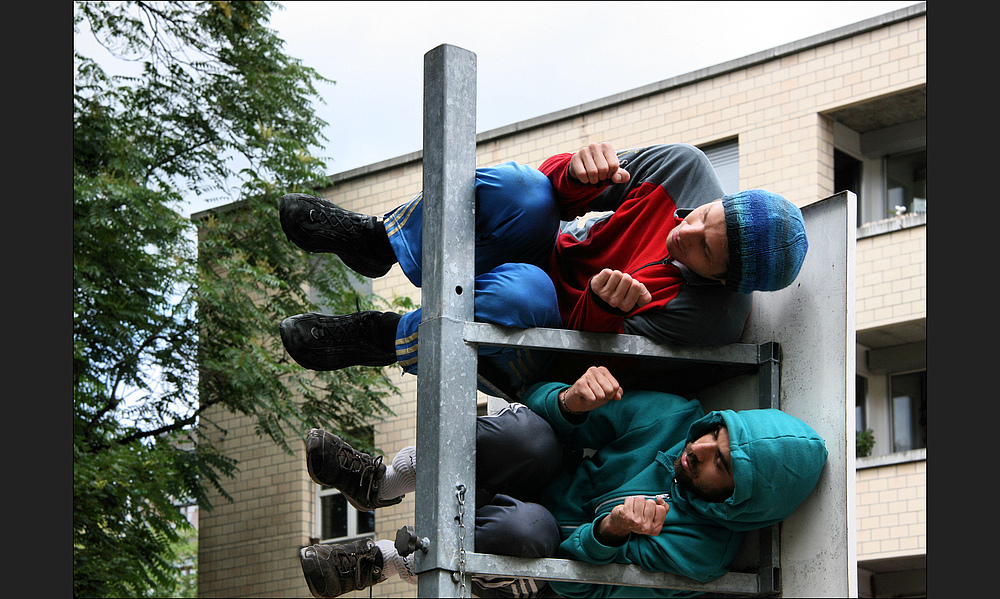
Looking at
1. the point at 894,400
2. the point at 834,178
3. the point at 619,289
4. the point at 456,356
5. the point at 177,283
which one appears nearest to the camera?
the point at 456,356

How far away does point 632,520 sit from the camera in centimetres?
314

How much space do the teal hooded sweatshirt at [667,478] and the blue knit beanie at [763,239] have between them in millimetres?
390

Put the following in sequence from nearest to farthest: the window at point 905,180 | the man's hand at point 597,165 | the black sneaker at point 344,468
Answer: the man's hand at point 597,165 → the black sneaker at point 344,468 → the window at point 905,180

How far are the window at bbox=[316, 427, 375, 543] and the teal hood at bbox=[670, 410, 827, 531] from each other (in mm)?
13626

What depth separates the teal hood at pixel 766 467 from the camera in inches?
125

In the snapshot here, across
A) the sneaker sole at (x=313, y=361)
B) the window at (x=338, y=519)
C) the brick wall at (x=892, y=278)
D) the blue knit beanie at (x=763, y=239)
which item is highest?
the brick wall at (x=892, y=278)

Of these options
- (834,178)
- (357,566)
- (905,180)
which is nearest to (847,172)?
(834,178)

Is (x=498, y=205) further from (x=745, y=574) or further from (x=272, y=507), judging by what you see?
(x=272, y=507)

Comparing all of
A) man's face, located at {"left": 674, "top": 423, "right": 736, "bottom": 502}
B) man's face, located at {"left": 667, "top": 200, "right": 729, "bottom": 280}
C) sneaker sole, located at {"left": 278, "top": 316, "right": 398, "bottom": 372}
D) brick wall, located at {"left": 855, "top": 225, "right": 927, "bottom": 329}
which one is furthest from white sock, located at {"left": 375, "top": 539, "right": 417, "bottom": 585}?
brick wall, located at {"left": 855, "top": 225, "right": 927, "bottom": 329}

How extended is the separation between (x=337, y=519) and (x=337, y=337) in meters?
13.4

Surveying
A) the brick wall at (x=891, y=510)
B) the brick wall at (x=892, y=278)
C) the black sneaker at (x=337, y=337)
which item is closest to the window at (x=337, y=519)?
the brick wall at (x=891, y=510)

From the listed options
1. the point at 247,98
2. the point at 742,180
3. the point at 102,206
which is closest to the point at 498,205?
the point at 102,206

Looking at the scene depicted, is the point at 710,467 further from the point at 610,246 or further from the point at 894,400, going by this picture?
the point at 894,400

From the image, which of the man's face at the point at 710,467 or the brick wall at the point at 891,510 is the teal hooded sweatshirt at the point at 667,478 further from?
the brick wall at the point at 891,510
